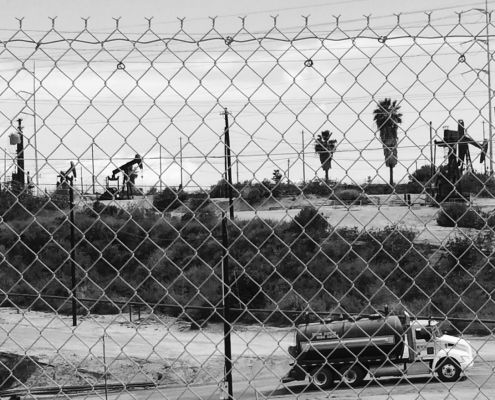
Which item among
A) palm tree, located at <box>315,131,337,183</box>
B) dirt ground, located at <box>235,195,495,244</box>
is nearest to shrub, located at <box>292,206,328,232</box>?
dirt ground, located at <box>235,195,495,244</box>

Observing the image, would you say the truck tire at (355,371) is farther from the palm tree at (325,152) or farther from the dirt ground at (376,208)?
the palm tree at (325,152)

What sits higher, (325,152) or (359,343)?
(325,152)

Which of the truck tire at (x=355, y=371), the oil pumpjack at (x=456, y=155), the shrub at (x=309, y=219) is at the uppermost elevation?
the oil pumpjack at (x=456, y=155)

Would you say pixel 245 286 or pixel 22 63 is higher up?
pixel 22 63

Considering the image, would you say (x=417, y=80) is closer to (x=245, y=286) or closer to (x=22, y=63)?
(x=22, y=63)

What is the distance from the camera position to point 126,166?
11.2 feet

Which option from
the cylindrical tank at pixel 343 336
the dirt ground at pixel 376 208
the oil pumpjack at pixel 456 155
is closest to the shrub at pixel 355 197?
the dirt ground at pixel 376 208

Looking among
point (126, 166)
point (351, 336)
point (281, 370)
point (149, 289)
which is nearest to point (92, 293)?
point (149, 289)

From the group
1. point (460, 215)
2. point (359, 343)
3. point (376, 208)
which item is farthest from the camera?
point (359, 343)

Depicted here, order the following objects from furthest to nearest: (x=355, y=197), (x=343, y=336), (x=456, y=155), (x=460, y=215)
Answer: (x=355, y=197) → (x=460, y=215) → (x=343, y=336) → (x=456, y=155)

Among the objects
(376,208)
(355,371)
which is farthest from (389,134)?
(355,371)

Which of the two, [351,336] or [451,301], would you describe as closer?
[351,336]

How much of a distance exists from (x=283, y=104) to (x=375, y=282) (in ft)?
68.2

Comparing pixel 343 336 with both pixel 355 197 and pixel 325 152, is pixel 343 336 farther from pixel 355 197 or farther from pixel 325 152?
pixel 355 197
